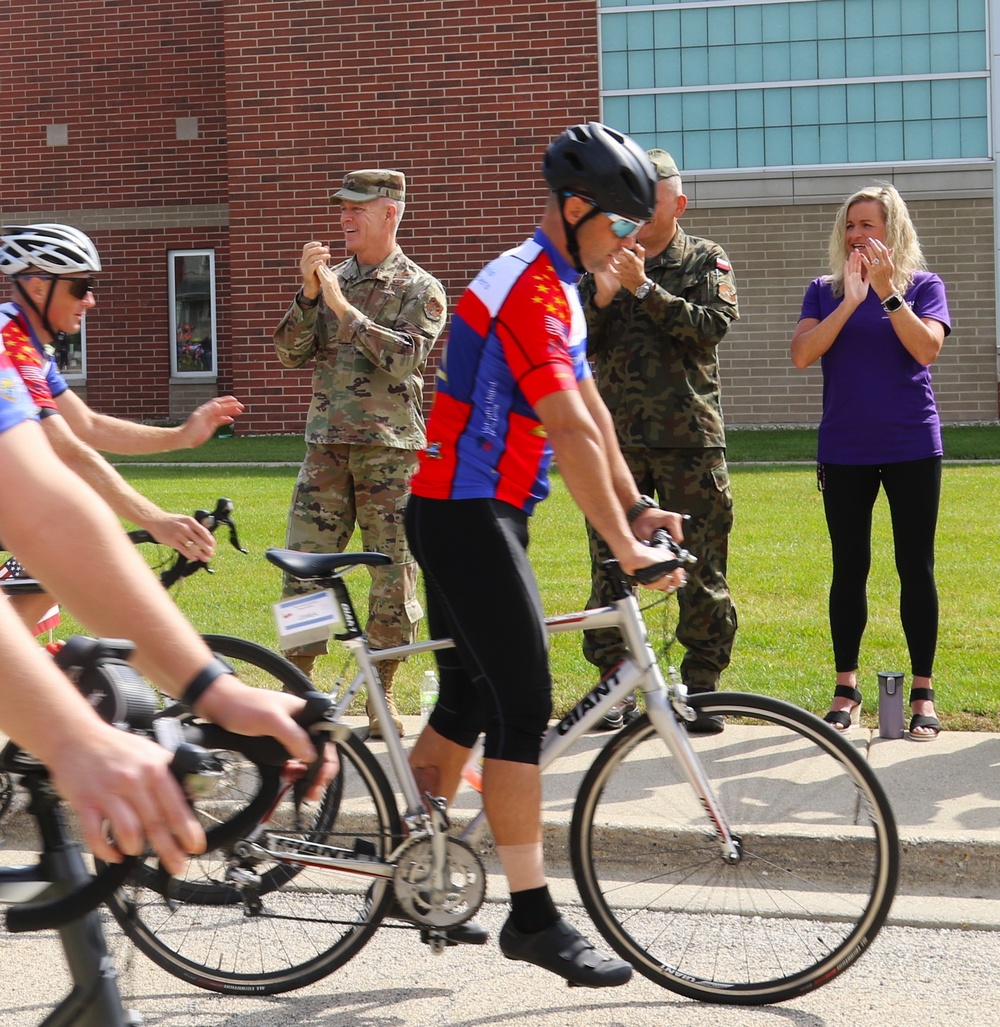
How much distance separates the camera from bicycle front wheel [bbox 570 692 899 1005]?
352cm

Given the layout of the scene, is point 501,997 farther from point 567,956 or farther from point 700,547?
A: point 700,547

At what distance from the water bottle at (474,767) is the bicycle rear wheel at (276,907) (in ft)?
0.85

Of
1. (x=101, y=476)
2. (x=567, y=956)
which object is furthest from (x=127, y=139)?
(x=567, y=956)

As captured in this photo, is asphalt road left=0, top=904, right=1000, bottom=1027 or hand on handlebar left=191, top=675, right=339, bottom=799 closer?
hand on handlebar left=191, top=675, right=339, bottom=799

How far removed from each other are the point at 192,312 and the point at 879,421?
60.3 ft

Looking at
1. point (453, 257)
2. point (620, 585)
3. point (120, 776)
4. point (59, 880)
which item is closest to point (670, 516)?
point (620, 585)

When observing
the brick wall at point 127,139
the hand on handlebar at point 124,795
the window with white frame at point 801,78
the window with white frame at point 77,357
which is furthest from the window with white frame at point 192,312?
the hand on handlebar at point 124,795

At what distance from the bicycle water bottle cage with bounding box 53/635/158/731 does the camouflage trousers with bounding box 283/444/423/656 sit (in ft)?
13.5

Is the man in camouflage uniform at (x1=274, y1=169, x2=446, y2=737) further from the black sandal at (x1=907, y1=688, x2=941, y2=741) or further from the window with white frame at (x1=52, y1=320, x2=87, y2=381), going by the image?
the window with white frame at (x1=52, y1=320, x2=87, y2=381)

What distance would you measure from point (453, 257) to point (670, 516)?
1612 centimetres

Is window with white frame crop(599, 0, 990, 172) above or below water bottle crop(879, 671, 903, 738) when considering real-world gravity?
above

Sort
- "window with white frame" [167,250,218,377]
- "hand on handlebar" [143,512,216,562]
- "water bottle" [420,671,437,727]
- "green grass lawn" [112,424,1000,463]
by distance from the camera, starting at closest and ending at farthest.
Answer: "hand on handlebar" [143,512,216,562] < "water bottle" [420,671,437,727] < "green grass lawn" [112,424,1000,463] < "window with white frame" [167,250,218,377]

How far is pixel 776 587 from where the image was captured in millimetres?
8750

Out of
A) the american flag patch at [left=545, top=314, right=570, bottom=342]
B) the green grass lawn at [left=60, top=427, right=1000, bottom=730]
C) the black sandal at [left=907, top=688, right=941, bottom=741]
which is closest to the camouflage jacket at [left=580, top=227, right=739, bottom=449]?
the green grass lawn at [left=60, top=427, right=1000, bottom=730]
